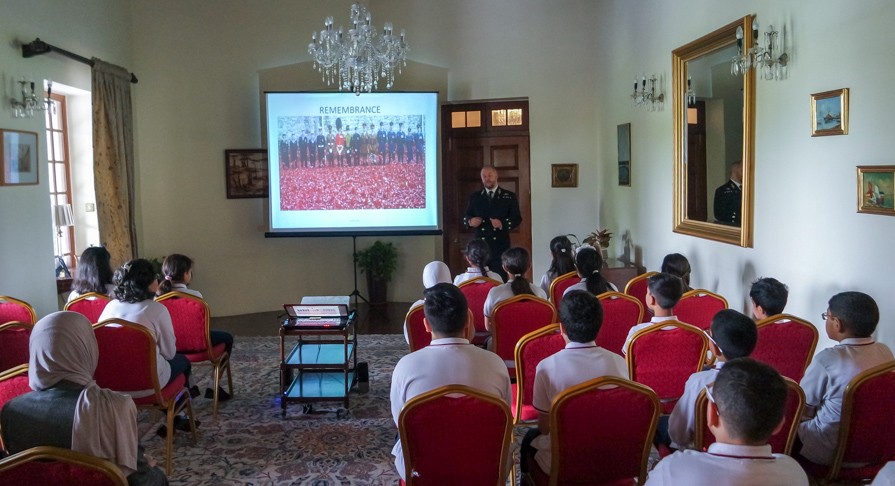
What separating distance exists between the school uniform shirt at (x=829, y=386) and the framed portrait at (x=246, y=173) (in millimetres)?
6791

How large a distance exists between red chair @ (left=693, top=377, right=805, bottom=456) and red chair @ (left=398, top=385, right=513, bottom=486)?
65 centimetres

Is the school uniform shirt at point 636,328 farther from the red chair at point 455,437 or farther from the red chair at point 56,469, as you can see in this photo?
the red chair at point 56,469

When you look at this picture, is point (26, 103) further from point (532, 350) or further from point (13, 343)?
point (532, 350)

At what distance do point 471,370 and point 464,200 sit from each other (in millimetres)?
6041

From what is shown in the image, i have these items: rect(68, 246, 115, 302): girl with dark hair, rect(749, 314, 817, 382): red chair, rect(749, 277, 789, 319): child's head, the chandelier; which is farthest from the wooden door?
rect(749, 314, 817, 382): red chair

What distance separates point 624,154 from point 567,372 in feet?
18.0

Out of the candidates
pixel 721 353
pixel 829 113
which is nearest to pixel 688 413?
pixel 721 353

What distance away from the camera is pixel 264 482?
367cm

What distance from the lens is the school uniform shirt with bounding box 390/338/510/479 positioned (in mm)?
2627

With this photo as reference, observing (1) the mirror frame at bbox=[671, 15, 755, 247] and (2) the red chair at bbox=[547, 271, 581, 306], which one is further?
(1) the mirror frame at bbox=[671, 15, 755, 247]

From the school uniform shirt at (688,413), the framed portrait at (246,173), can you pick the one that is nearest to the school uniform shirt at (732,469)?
the school uniform shirt at (688,413)

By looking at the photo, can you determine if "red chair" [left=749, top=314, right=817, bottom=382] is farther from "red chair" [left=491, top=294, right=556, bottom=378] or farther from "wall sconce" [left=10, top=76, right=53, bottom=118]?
"wall sconce" [left=10, top=76, right=53, bottom=118]

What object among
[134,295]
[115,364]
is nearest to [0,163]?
[134,295]

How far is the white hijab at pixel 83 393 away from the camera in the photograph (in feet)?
7.93
